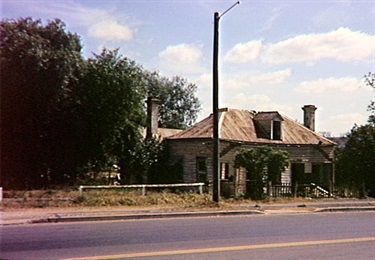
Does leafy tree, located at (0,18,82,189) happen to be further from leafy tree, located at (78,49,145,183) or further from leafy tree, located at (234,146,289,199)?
leafy tree, located at (234,146,289,199)

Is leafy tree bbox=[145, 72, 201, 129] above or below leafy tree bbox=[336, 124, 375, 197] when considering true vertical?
above

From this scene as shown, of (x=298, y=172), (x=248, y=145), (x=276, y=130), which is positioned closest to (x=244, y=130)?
(x=248, y=145)

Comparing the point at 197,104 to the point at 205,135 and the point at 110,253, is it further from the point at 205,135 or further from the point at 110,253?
the point at 110,253

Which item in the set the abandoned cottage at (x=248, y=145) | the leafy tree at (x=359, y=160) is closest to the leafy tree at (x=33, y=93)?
the abandoned cottage at (x=248, y=145)

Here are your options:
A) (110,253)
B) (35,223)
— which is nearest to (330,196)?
(35,223)

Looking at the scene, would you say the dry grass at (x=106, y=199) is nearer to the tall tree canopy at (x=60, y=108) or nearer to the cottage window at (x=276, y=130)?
the tall tree canopy at (x=60, y=108)

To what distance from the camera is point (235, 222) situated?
50.9ft

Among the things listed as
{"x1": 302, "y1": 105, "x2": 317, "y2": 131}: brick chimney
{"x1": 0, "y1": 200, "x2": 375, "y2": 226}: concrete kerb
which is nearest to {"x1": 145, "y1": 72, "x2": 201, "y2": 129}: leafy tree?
{"x1": 302, "y1": 105, "x2": 317, "y2": 131}: brick chimney

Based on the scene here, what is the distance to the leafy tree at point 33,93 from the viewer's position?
2172 cm

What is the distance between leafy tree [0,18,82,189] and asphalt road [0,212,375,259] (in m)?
9.72

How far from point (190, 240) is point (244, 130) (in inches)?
829

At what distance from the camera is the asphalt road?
9.56m

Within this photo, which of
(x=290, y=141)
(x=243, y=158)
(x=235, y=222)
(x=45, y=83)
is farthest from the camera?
(x=290, y=141)

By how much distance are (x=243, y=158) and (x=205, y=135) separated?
389 centimetres
